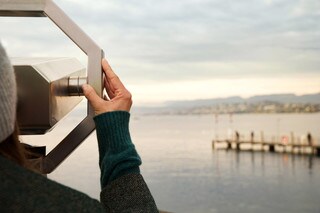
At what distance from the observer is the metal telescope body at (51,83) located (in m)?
0.42

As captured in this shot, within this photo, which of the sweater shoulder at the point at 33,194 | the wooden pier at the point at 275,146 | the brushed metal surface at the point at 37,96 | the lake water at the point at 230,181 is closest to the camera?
the sweater shoulder at the point at 33,194

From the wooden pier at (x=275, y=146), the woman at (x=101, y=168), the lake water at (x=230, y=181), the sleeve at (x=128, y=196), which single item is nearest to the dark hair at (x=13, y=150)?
the woman at (x=101, y=168)

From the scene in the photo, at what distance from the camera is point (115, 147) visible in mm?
458

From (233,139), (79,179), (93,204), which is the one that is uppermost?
(93,204)

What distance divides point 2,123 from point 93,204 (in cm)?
8

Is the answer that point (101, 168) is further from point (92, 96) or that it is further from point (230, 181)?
point (230, 181)

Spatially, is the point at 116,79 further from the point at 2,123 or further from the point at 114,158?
the point at 2,123

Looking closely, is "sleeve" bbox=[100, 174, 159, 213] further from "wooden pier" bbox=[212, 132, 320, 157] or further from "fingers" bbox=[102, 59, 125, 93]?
"wooden pier" bbox=[212, 132, 320, 157]

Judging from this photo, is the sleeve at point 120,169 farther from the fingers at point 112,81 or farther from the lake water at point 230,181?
the lake water at point 230,181

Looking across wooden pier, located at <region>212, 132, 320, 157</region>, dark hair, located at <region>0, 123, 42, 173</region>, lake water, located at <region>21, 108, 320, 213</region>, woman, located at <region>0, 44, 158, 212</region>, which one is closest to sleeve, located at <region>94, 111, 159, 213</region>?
woman, located at <region>0, 44, 158, 212</region>

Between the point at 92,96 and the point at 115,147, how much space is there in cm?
6

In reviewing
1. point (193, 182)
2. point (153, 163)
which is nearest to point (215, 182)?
point (193, 182)

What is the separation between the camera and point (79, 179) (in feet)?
187

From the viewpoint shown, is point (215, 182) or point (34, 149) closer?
point (34, 149)
